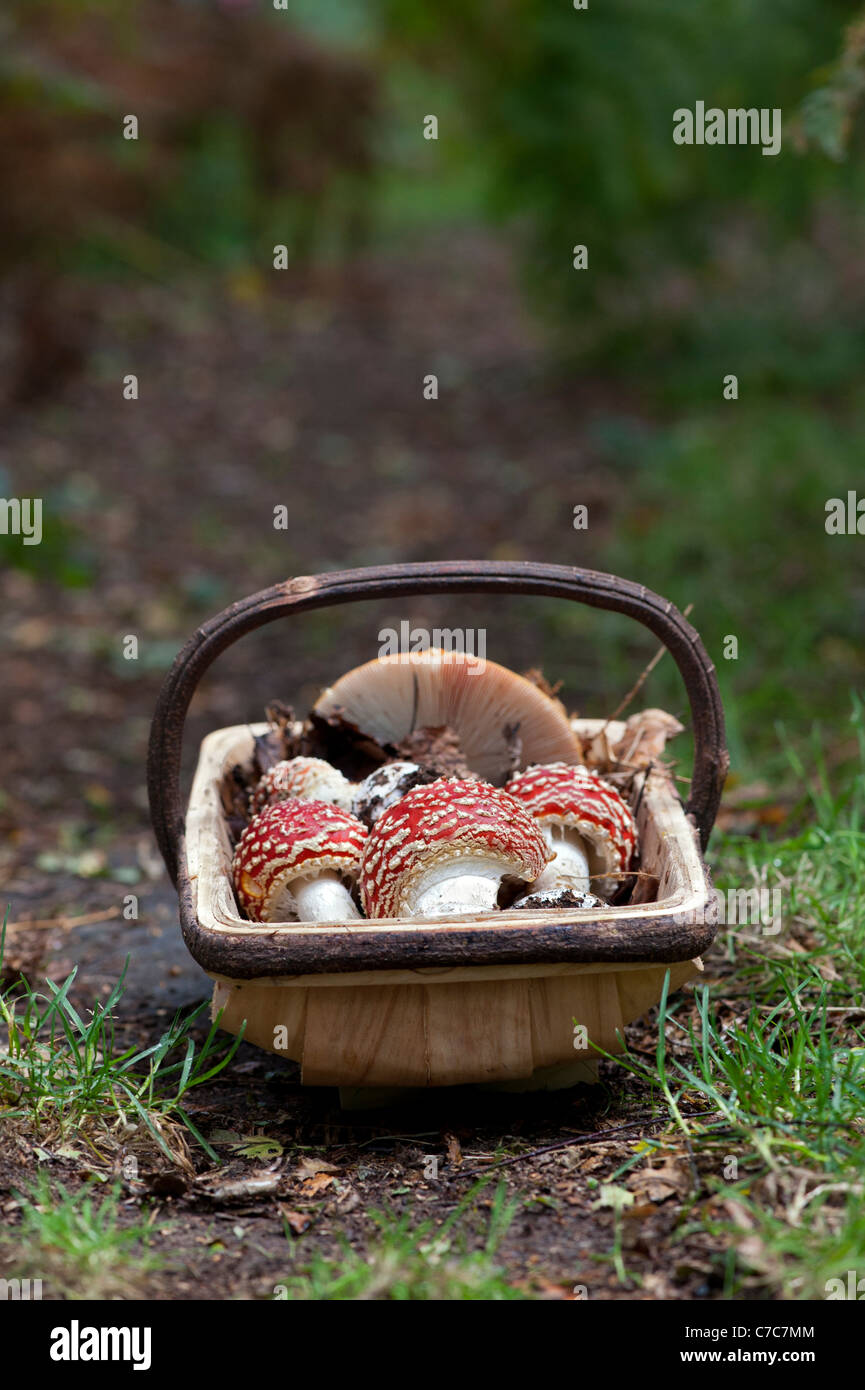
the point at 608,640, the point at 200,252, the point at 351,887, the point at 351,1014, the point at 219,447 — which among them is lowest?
the point at 351,1014

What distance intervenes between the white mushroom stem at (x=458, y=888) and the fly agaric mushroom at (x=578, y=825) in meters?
0.12

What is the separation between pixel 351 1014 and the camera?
66.8 inches

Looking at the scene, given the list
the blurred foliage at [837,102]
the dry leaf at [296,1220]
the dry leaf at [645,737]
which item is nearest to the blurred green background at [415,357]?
the blurred foliage at [837,102]

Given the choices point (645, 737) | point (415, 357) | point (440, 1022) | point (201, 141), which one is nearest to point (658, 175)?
point (415, 357)

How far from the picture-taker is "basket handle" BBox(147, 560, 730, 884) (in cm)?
192

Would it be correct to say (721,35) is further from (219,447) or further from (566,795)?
(566,795)

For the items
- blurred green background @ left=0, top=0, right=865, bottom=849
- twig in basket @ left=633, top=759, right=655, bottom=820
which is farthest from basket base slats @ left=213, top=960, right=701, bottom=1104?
blurred green background @ left=0, top=0, right=865, bottom=849

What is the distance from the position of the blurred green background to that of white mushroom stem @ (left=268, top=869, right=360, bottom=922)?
1436 mm

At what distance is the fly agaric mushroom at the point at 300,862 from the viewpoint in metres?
1.81

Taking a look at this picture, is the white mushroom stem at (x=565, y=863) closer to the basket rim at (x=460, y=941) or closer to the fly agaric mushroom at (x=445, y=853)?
the fly agaric mushroom at (x=445, y=853)
